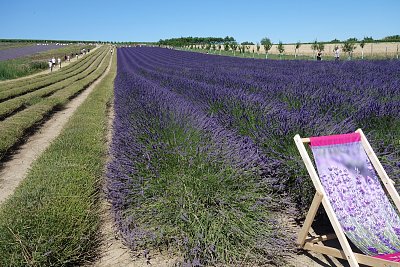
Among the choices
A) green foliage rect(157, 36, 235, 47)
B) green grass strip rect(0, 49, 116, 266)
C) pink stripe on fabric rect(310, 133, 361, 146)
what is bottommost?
green grass strip rect(0, 49, 116, 266)

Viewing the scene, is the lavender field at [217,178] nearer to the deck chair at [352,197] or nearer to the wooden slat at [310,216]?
the wooden slat at [310,216]

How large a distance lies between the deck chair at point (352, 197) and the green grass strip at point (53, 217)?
5.39ft

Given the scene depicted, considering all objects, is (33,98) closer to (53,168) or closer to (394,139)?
(53,168)

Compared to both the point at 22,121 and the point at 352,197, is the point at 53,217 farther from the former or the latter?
the point at 22,121

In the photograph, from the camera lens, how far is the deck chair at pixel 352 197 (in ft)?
7.43

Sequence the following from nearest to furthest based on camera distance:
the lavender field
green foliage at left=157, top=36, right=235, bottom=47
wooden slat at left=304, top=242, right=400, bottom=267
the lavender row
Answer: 1. wooden slat at left=304, top=242, right=400, bottom=267
2. the lavender field
3. the lavender row
4. green foliage at left=157, top=36, right=235, bottom=47

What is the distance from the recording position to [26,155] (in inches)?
232

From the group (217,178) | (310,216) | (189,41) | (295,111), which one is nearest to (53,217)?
(217,178)

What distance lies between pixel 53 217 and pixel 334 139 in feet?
7.15

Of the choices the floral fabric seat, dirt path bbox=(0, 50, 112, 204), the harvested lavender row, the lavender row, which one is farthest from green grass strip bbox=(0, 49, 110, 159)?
the floral fabric seat

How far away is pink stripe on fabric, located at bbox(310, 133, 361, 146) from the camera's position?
2.53m

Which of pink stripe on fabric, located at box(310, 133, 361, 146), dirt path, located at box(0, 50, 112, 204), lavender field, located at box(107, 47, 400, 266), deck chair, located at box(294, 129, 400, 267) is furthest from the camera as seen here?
dirt path, located at box(0, 50, 112, 204)

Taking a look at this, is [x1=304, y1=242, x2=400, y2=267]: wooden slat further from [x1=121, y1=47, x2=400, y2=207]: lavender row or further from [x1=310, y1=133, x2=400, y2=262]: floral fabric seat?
[x1=121, y1=47, x2=400, y2=207]: lavender row

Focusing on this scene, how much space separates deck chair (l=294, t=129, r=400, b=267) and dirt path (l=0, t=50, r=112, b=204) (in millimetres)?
3077
